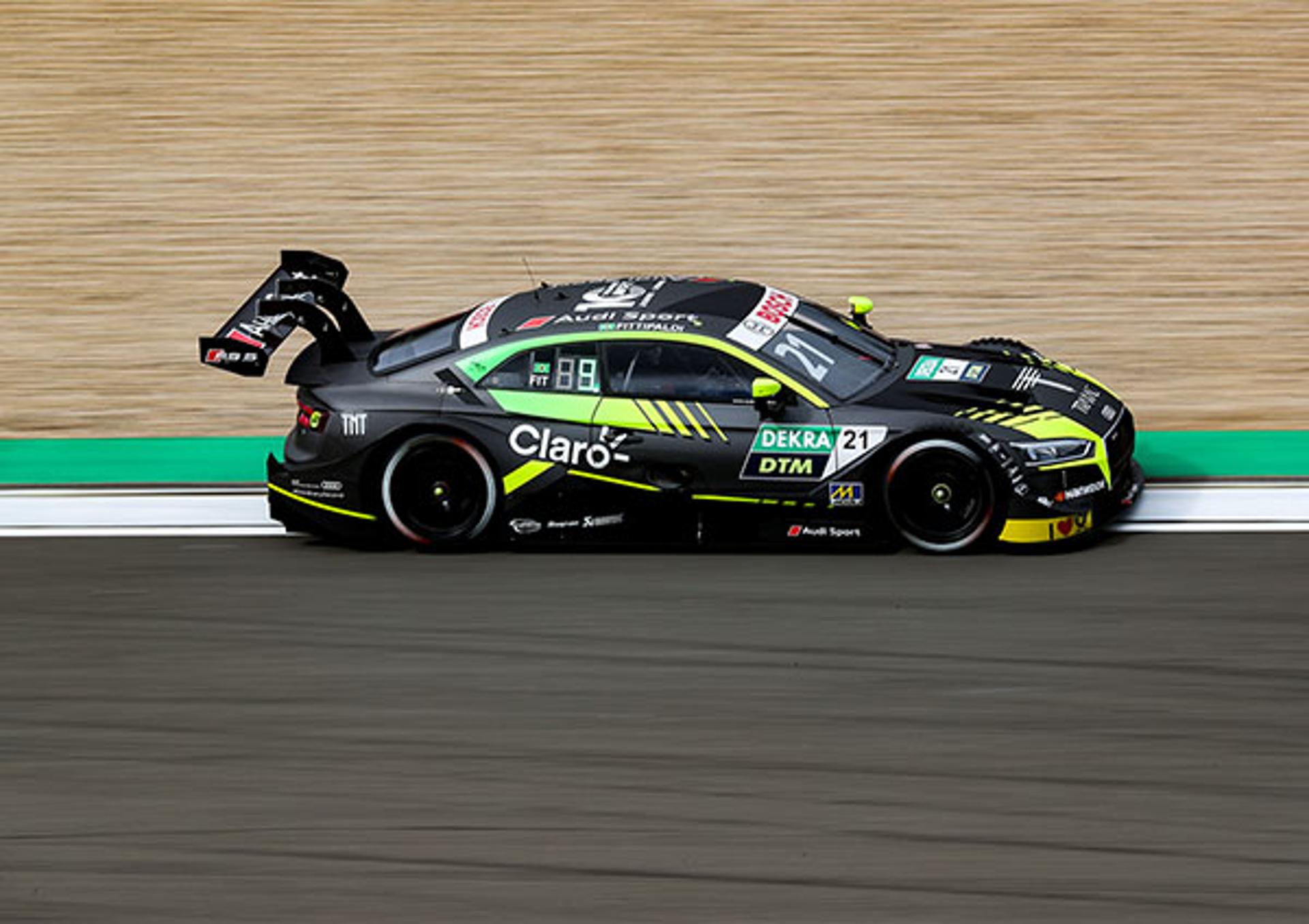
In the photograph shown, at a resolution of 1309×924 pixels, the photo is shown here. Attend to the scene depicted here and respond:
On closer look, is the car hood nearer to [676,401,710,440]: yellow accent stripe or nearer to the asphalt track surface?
the asphalt track surface

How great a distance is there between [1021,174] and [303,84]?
6.99 m

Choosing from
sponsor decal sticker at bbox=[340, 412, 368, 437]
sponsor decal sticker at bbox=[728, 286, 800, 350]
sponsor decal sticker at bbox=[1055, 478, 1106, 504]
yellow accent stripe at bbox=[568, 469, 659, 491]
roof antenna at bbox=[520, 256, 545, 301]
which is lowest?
yellow accent stripe at bbox=[568, 469, 659, 491]

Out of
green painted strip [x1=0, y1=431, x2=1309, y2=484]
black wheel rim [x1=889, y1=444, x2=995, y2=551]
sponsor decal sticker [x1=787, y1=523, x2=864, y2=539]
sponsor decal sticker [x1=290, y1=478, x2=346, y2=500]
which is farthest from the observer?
green painted strip [x1=0, y1=431, x2=1309, y2=484]

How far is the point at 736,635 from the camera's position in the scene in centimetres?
877

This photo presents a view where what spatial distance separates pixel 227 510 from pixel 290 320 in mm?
1327

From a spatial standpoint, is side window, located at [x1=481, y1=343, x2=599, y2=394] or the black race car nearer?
the black race car

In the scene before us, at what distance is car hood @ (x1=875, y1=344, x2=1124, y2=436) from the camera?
32.2 feet

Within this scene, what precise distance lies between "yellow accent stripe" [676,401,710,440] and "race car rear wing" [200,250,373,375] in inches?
78.1

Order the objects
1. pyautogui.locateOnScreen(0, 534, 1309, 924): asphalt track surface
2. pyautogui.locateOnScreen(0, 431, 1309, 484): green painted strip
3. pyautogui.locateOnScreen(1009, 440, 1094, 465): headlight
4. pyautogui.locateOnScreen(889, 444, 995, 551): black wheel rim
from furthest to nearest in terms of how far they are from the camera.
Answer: pyautogui.locateOnScreen(0, 431, 1309, 484): green painted strip → pyautogui.locateOnScreen(889, 444, 995, 551): black wheel rim → pyautogui.locateOnScreen(1009, 440, 1094, 465): headlight → pyautogui.locateOnScreen(0, 534, 1309, 924): asphalt track surface

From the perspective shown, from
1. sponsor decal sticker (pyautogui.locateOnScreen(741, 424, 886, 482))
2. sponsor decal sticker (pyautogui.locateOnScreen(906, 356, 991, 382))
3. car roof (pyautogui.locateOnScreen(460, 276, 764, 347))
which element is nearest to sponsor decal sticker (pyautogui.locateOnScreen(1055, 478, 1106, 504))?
sponsor decal sticker (pyautogui.locateOnScreen(906, 356, 991, 382))

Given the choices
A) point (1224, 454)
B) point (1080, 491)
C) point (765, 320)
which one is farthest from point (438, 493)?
Answer: point (1224, 454)

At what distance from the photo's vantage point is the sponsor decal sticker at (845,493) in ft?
31.8

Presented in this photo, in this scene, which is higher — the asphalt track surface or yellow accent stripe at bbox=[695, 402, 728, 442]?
yellow accent stripe at bbox=[695, 402, 728, 442]

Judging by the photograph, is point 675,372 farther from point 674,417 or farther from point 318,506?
point 318,506
